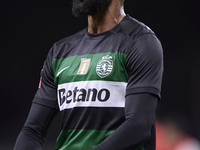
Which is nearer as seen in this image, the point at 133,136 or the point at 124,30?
the point at 133,136

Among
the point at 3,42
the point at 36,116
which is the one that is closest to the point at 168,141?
the point at 3,42

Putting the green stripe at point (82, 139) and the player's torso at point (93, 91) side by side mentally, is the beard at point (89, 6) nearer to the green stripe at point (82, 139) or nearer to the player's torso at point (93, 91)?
the player's torso at point (93, 91)

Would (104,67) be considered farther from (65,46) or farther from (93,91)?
(65,46)

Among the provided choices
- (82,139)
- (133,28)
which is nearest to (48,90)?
(82,139)

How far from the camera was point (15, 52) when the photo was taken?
3.11m

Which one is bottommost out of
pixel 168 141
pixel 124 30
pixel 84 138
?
pixel 168 141

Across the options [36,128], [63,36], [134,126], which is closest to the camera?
[134,126]

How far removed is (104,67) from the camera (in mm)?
1186

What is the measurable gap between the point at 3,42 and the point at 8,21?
0.17 m

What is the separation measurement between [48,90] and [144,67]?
36cm

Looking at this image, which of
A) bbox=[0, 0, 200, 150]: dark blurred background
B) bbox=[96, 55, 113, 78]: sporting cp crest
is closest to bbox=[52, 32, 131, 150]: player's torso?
bbox=[96, 55, 113, 78]: sporting cp crest

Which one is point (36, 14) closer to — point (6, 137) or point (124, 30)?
point (6, 137)

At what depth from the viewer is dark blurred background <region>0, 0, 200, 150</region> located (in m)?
3.05

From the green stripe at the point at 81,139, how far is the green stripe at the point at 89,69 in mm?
155
